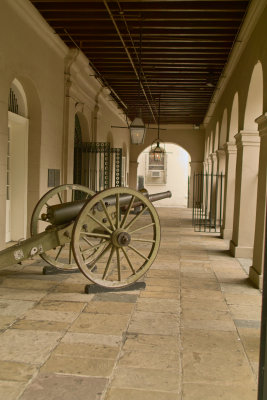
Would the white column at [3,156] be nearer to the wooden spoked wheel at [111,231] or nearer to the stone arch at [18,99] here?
the stone arch at [18,99]

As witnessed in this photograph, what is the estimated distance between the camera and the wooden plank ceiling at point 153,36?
24.8 feet

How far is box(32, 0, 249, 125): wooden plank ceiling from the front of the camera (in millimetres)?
7570

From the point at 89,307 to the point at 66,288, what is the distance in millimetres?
837

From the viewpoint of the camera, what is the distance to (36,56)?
8.50 metres

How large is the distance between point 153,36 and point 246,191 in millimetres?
3825

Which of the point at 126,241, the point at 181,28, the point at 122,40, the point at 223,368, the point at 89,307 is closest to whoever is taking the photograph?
the point at 223,368

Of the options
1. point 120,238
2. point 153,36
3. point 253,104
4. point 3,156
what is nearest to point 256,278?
point 120,238

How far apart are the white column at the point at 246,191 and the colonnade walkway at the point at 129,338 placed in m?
1.81

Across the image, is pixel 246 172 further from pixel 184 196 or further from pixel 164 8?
pixel 184 196

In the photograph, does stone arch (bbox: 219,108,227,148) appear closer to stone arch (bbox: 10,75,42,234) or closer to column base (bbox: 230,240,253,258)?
column base (bbox: 230,240,253,258)

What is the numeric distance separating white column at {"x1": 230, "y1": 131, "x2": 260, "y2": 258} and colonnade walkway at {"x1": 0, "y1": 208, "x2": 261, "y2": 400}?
1810mm

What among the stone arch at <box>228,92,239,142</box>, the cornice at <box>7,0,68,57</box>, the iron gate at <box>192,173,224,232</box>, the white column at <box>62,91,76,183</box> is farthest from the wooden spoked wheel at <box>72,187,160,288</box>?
the iron gate at <box>192,173,224,232</box>

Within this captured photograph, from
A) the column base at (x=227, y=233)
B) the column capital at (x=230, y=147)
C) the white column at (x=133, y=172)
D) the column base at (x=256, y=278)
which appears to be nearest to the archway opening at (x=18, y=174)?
the column capital at (x=230, y=147)

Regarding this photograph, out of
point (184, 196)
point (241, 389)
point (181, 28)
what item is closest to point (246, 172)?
point (181, 28)
